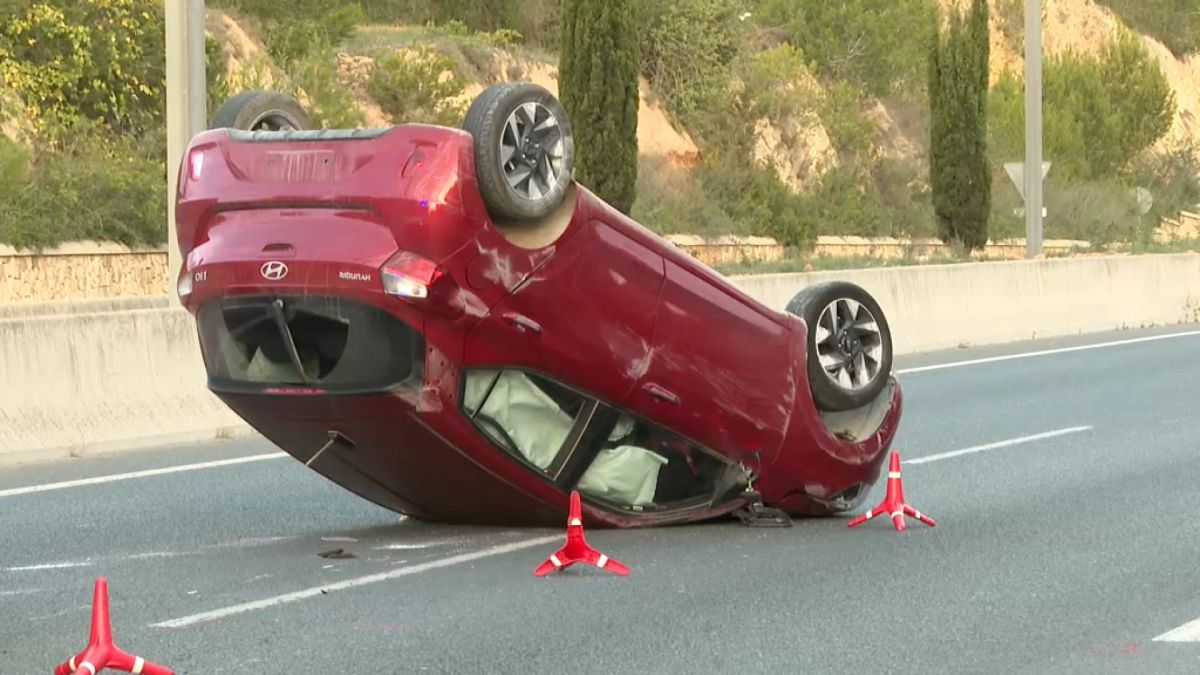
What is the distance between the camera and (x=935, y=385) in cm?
1948

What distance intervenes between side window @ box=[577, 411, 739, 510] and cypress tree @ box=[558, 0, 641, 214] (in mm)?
22155

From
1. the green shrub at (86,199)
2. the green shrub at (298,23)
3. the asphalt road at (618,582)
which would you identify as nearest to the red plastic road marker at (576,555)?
the asphalt road at (618,582)

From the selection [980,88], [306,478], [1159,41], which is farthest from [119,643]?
[1159,41]

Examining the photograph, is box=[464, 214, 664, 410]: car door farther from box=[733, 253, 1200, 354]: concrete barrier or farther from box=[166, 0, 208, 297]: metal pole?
box=[733, 253, 1200, 354]: concrete barrier

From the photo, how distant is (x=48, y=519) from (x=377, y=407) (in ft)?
10.1

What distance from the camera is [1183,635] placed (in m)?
7.55

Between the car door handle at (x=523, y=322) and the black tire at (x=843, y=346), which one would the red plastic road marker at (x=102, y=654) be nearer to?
the car door handle at (x=523, y=322)

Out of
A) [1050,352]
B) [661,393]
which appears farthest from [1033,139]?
[661,393]

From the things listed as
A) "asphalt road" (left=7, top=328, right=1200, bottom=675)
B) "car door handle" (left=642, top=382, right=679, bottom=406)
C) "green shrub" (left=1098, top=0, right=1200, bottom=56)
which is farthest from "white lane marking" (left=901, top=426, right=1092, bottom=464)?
"green shrub" (left=1098, top=0, right=1200, bottom=56)

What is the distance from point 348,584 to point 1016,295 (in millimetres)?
19029

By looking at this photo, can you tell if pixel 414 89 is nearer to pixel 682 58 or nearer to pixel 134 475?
pixel 682 58

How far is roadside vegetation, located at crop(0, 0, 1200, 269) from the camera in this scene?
107ft

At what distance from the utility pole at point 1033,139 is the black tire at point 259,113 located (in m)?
23.6

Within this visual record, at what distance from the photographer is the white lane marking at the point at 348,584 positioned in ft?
25.7
